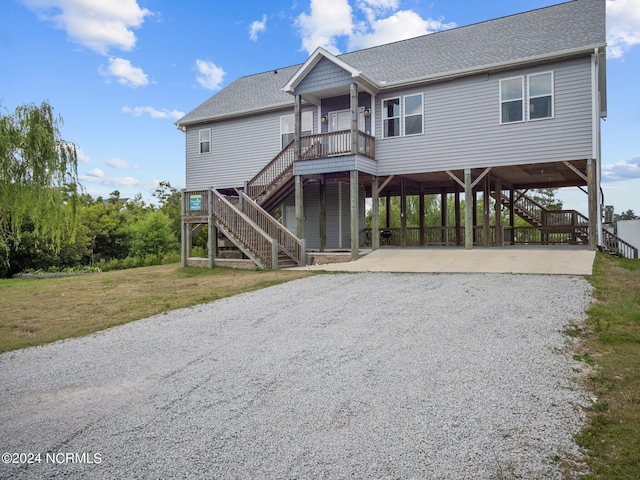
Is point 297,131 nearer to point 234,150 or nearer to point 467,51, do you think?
point 234,150

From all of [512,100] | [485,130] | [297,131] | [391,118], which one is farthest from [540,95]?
[297,131]

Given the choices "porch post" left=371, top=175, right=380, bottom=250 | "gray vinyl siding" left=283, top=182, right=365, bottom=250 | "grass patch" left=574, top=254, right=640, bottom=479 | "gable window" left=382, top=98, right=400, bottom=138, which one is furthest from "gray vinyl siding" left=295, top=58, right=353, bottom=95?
"grass patch" left=574, top=254, right=640, bottom=479

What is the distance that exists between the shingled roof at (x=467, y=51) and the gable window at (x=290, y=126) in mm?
672

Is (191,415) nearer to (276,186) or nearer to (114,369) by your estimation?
(114,369)

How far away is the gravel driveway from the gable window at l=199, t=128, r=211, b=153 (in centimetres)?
Answer: 1420

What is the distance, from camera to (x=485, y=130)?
14.7 meters

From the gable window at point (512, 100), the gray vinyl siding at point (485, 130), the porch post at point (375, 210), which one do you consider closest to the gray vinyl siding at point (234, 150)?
the porch post at point (375, 210)

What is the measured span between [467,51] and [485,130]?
10.8 feet

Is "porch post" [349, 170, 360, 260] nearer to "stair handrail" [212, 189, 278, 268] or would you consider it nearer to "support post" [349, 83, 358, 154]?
"support post" [349, 83, 358, 154]

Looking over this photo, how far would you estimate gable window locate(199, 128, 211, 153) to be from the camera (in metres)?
20.3

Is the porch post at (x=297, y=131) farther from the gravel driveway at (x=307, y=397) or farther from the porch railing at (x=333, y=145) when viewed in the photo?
the gravel driveway at (x=307, y=397)

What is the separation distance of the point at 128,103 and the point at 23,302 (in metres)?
15.0

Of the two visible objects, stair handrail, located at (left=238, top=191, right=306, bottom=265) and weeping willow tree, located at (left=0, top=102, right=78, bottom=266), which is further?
stair handrail, located at (left=238, top=191, right=306, bottom=265)

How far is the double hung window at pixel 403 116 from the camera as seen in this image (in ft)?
51.8
